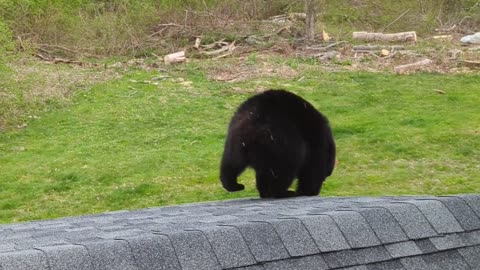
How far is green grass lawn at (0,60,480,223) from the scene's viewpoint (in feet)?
35.2

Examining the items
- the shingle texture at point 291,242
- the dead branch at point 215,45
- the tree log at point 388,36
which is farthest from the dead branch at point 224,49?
the shingle texture at point 291,242

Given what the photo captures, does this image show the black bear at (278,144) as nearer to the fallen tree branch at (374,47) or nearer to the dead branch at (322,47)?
the fallen tree branch at (374,47)

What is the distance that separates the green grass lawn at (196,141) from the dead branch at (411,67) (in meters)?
0.38

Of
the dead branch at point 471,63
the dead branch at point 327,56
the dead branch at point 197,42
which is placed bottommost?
the dead branch at point 327,56

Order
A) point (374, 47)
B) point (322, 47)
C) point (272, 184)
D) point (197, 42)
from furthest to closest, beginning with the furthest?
1. point (197, 42)
2. point (322, 47)
3. point (374, 47)
4. point (272, 184)

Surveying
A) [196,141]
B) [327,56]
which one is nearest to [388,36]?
[327,56]

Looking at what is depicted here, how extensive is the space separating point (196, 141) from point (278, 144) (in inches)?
328

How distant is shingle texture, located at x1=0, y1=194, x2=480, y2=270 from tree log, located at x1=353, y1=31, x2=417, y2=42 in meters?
17.7

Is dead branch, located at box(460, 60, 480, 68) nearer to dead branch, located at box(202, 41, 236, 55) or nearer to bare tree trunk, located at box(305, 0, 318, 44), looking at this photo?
bare tree trunk, located at box(305, 0, 318, 44)

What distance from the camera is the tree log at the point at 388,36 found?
21109mm

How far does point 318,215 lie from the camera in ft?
11.4

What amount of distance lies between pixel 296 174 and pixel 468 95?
1093 centimetres

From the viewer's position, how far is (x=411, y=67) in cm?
1836

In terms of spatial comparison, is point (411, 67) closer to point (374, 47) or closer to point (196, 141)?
point (374, 47)
